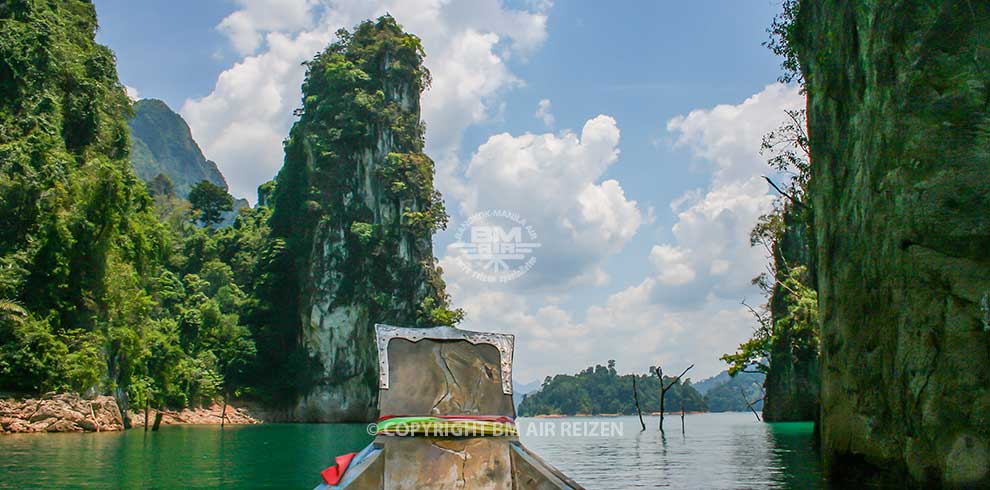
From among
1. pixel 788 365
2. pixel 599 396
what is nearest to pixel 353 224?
pixel 788 365

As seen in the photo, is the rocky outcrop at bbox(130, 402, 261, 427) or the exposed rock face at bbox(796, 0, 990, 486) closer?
the exposed rock face at bbox(796, 0, 990, 486)

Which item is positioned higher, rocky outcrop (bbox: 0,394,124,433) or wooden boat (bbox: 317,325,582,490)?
wooden boat (bbox: 317,325,582,490)

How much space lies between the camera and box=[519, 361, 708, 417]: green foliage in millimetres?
121562

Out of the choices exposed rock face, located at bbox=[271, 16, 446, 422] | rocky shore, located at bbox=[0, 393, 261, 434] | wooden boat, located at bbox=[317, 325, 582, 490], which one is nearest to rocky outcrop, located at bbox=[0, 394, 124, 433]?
rocky shore, located at bbox=[0, 393, 261, 434]

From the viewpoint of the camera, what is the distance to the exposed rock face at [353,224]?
202ft

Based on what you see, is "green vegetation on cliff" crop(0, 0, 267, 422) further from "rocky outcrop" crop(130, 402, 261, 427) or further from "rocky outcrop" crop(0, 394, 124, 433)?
"rocky outcrop" crop(130, 402, 261, 427)

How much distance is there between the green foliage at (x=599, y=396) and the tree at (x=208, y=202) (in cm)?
5974

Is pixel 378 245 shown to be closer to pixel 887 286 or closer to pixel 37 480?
pixel 37 480

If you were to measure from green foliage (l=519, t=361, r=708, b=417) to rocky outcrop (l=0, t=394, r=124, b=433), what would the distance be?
91893 millimetres

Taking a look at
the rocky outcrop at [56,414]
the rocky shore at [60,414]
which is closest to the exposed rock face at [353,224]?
the rocky shore at [60,414]

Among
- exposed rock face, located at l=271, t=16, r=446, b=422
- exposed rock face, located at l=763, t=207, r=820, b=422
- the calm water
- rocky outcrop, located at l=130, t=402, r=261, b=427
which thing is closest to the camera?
the calm water

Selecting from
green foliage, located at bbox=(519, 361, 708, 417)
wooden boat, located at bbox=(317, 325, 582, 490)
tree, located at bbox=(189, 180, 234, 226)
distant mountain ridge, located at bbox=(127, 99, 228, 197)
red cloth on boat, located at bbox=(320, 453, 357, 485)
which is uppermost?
distant mountain ridge, located at bbox=(127, 99, 228, 197)

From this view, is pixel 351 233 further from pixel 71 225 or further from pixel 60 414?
pixel 60 414

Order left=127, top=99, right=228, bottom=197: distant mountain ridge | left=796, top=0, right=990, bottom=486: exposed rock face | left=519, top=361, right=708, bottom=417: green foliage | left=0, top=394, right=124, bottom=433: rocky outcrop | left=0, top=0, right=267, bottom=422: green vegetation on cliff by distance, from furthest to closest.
A: 1. left=127, top=99, right=228, bottom=197: distant mountain ridge
2. left=519, top=361, right=708, bottom=417: green foliage
3. left=0, top=0, right=267, bottom=422: green vegetation on cliff
4. left=0, top=394, right=124, bottom=433: rocky outcrop
5. left=796, top=0, right=990, bottom=486: exposed rock face
